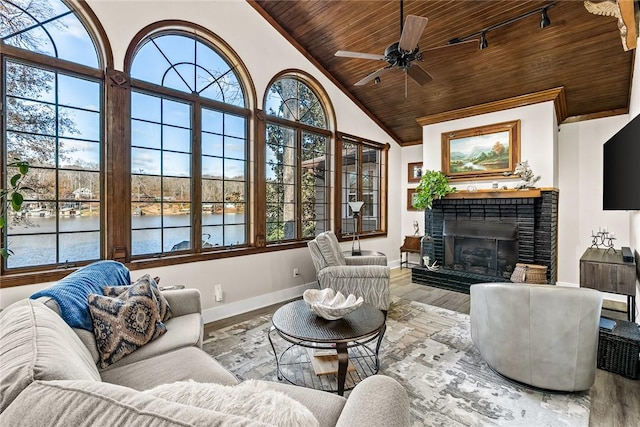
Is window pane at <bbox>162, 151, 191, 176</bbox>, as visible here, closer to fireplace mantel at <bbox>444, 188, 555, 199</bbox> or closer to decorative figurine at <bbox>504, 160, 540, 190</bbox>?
fireplace mantel at <bbox>444, 188, 555, 199</bbox>

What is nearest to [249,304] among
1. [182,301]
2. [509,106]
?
[182,301]

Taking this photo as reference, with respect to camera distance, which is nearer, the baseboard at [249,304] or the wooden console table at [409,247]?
the baseboard at [249,304]

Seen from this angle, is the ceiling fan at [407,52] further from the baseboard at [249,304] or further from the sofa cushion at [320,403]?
the baseboard at [249,304]

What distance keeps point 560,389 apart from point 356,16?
14.0 ft

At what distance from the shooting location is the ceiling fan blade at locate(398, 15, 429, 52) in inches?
95.4

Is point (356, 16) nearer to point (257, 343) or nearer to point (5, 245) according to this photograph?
point (257, 343)

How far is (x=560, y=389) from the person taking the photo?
1.97 meters

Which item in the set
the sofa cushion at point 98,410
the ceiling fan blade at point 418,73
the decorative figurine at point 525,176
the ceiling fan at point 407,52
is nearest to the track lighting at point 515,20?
Result: the ceiling fan blade at point 418,73

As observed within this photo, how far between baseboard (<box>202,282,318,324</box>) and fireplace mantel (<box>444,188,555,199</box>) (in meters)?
2.83

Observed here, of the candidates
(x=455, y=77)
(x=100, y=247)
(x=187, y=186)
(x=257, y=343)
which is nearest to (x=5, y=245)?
(x=100, y=247)

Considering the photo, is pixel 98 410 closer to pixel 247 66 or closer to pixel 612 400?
pixel 612 400

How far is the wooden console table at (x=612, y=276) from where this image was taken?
9.60 ft

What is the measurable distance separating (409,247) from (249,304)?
365cm

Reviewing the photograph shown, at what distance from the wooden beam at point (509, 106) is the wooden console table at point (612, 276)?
7.41ft
